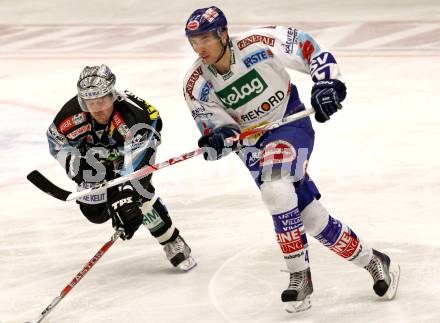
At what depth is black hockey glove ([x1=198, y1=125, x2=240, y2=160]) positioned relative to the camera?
4.62 meters

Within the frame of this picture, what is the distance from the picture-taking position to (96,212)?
17.0 ft

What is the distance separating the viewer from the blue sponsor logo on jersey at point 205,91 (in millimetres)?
4723

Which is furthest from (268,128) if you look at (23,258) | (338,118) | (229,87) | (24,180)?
(338,118)

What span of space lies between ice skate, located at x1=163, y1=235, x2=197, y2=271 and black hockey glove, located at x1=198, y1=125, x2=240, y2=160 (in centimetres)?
75

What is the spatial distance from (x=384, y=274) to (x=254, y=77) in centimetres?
112

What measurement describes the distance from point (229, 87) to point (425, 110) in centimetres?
381

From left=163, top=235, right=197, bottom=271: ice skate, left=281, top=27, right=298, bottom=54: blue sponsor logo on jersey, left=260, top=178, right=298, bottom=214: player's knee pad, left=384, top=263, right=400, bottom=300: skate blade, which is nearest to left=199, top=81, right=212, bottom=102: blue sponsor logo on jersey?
left=281, top=27, right=298, bottom=54: blue sponsor logo on jersey

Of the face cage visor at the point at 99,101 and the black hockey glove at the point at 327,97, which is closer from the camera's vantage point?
the black hockey glove at the point at 327,97

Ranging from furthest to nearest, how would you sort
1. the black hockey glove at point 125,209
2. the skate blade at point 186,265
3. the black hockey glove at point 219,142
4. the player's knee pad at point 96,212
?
the skate blade at point 186,265, the player's knee pad at point 96,212, the black hockey glove at point 125,209, the black hockey glove at point 219,142

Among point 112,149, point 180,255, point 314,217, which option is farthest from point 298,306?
point 112,149

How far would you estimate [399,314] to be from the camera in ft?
14.8

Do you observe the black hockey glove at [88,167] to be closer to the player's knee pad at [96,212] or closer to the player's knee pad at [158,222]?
the player's knee pad at [96,212]

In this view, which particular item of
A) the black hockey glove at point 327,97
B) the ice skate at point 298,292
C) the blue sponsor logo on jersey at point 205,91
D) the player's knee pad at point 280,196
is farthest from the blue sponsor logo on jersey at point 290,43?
the ice skate at point 298,292

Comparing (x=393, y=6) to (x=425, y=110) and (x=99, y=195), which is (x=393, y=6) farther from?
(x=99, y=195)
